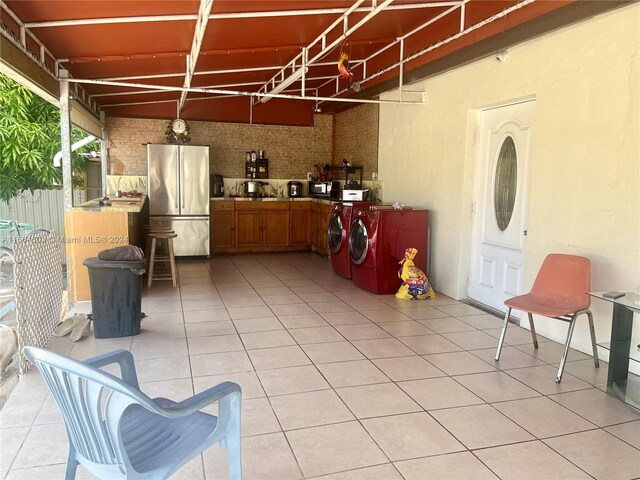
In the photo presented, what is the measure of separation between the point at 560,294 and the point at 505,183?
159 cm

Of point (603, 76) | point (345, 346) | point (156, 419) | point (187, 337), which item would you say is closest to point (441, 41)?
point (603, 76)

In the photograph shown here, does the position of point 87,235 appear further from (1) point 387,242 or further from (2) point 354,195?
(2) point 354,195

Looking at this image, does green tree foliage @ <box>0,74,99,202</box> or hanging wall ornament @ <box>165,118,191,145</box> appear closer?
green tree foliage @ <box>0,74,99,202</box>

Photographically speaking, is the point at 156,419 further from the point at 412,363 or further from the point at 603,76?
the point at 603,76

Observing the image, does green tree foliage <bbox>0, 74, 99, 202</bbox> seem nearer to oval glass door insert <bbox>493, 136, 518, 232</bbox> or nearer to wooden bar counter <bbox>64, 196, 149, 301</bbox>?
wooden bar counter <bbox>64, 196, 149, 301</bbox>

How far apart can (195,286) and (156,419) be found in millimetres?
4316

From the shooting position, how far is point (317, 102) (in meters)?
9.22

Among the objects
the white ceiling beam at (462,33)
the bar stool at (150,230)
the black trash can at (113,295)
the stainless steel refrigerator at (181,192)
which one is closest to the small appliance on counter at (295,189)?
the stainless steel refrigerator at (181,192)

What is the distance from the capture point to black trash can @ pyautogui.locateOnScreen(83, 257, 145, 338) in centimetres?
409

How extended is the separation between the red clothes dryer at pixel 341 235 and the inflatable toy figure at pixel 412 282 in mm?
1019

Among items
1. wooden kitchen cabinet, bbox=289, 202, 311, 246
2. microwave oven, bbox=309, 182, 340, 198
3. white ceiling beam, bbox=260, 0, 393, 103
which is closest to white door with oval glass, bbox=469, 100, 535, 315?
white ceiling beam, bbox=260, 0, 393, 103

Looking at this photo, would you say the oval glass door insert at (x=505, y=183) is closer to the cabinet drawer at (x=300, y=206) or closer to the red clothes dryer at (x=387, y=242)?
the red clothes dryer at (x=387, y=242)

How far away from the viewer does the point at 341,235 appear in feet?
21.5

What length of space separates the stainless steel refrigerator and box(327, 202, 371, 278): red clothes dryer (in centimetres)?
240
